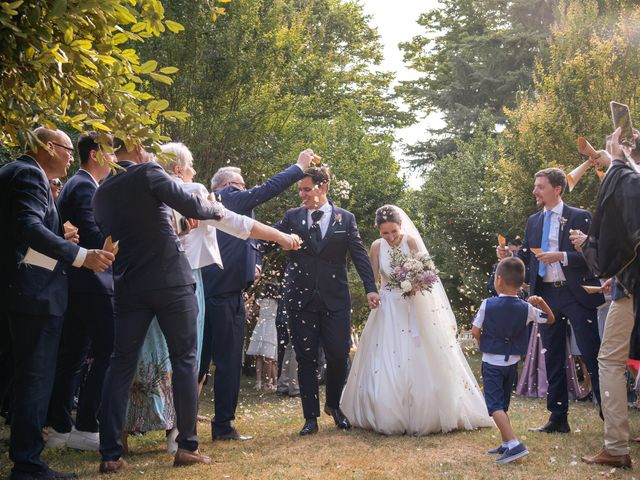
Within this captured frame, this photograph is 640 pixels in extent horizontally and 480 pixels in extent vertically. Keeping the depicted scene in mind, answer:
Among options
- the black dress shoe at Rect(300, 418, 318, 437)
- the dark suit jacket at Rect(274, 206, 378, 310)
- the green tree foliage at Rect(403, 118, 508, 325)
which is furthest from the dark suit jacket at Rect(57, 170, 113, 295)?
the green tree foliage at Rect(403, 118, 508, 325)

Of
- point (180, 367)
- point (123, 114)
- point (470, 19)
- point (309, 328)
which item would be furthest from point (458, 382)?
point (470, 19)

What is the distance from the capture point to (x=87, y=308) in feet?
20.5

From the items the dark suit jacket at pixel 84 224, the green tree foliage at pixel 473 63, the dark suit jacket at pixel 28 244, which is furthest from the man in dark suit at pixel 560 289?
the green tree foliage at pixel 473 63

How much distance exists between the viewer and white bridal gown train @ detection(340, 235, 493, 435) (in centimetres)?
715

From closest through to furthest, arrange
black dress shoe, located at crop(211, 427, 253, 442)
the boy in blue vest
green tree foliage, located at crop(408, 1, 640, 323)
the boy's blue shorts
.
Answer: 1. the boy's blue shorts
2. the boy in blue vest
3. black dress shoe, located at crop(211, 427, 253, 442)
4. green tree foliage, located at crop(408, 1, 640, 323)

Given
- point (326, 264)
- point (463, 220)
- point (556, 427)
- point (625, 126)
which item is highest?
point (463, 220)

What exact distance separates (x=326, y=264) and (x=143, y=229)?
2463 millimetres

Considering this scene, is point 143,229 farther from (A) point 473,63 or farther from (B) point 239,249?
(A) point 473,63

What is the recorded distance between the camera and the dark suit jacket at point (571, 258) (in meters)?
7.04

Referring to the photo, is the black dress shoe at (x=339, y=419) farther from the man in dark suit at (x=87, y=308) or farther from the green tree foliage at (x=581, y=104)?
the green tree foliage at (x=581, y=104)

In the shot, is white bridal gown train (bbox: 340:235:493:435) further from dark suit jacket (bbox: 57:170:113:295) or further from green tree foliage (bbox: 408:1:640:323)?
green tree foliage (bbox: 408:1:640:323)

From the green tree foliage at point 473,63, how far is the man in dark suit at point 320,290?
75.0ft

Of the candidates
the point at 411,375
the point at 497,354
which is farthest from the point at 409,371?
the point at 497,354

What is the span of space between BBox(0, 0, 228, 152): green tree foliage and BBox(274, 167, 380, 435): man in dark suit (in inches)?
149
